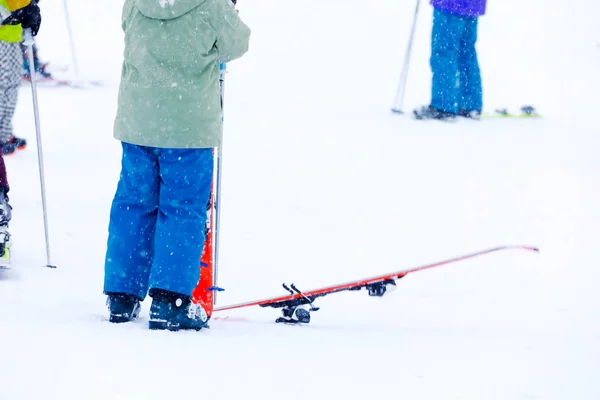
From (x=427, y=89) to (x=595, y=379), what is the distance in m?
7.26

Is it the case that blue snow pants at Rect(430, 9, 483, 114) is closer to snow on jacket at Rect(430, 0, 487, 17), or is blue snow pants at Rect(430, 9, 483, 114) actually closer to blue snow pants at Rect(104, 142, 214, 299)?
snow on jacket at Rect(430, 0, 487, 17)

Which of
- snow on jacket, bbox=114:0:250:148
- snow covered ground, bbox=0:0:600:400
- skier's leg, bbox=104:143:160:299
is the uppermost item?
snow on jacket, bbox=114:0:250:148

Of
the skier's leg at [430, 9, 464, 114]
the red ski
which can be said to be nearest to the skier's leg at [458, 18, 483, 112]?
the skier's leg at [430, 9, 464, 114]

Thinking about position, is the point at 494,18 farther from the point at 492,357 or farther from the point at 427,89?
the point at 492,357

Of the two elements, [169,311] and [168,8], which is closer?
[168,8]

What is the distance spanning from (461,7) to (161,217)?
5.38 metres

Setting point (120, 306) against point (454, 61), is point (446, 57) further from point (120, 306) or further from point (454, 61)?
point (120, 306)

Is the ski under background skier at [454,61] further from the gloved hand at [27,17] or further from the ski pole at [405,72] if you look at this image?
the gloved hand at [27,17]

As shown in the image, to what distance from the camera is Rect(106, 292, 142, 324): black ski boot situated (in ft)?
10.3

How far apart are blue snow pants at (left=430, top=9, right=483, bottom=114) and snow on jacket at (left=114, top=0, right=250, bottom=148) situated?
200 inches

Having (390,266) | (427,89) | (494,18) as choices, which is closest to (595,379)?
(390,266)

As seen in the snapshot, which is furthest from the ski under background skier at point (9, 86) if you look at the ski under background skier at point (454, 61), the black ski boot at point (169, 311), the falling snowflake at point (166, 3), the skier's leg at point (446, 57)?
the skier's leg at point (446, 57)

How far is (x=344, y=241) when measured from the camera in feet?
15.8

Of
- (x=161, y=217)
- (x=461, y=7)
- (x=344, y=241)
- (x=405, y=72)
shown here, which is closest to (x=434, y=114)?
(x=405, y=72)
